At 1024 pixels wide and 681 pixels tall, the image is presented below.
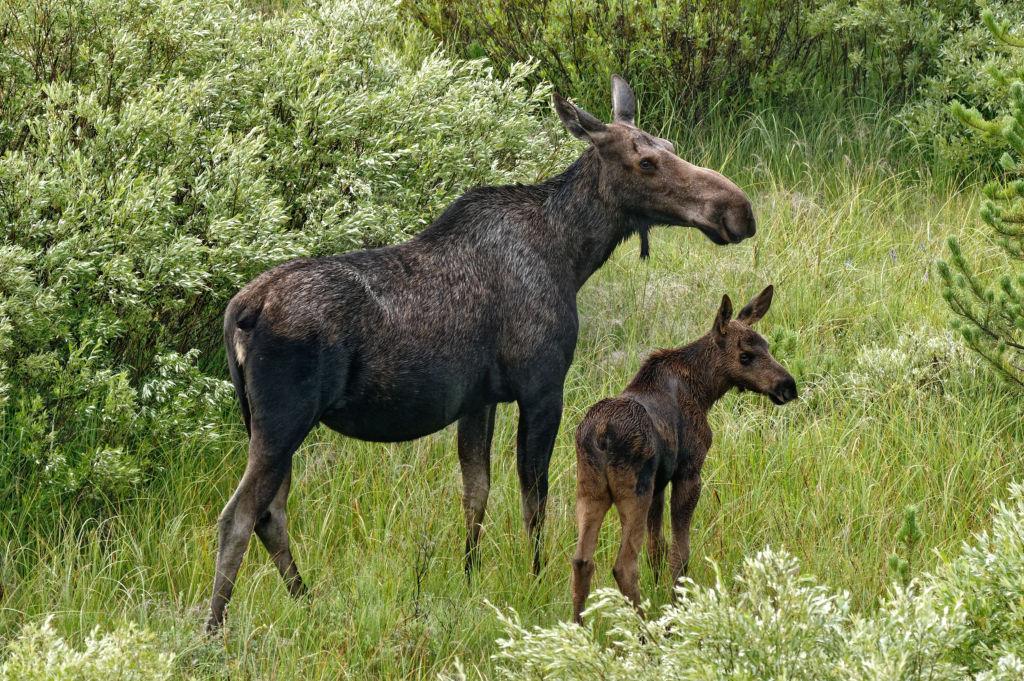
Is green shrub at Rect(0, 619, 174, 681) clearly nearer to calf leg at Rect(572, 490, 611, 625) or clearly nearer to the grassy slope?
the grassy slope

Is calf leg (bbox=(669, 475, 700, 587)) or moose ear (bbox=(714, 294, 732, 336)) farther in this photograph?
moose ear (bbox=(714, 294, 732, 336))

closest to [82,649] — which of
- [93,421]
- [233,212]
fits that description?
[93,421]

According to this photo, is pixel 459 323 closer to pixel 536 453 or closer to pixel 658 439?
pixel 536 453

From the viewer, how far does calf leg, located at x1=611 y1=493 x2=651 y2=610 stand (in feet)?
17.6

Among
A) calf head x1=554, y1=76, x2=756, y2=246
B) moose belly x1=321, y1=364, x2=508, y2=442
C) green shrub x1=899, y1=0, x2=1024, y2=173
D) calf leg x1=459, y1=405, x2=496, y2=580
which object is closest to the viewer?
moose belly x1=321, y1=364, x2=508, y2=442

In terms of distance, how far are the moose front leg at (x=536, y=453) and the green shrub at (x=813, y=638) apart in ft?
6.17

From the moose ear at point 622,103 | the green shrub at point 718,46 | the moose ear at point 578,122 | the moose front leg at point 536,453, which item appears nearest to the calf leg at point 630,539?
the moose front leg at point 536,453

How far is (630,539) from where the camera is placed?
5.39 m

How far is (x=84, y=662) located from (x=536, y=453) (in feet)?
7.92

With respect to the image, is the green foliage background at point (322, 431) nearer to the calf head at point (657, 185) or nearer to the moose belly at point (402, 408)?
the moose belly at point (402, 408)

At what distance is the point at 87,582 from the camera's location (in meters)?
5.98

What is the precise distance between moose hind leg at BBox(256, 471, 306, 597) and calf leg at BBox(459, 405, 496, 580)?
0.86 meters

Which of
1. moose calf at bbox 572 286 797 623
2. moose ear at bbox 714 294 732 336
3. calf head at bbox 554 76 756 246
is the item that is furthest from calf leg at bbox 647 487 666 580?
calf head at bbox 554 76 756 246

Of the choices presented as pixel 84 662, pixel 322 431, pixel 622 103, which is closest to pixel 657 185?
pixel 622 103
